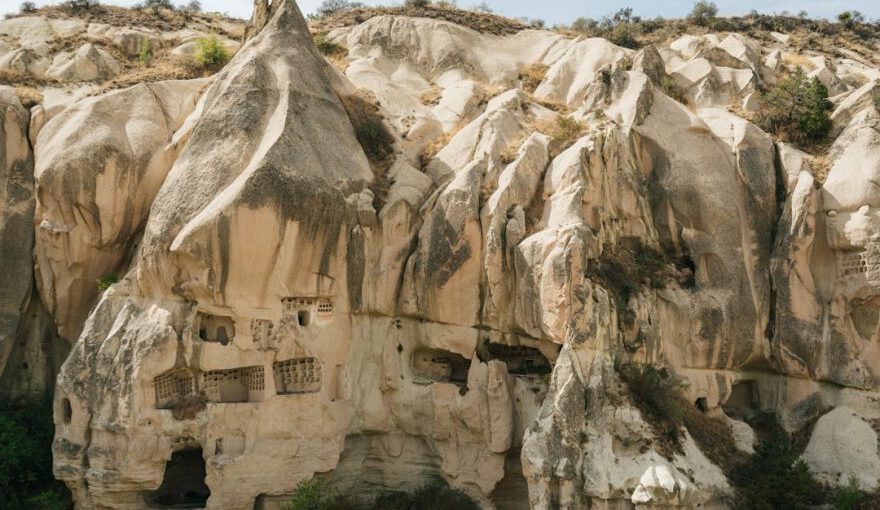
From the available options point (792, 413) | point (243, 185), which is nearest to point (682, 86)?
point (792, 413)

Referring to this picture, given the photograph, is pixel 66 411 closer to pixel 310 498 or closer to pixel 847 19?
pixel 310 498

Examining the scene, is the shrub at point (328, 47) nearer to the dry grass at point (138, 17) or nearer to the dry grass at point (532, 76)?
the dry grass at point (138, 17)

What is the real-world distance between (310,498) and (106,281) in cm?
649

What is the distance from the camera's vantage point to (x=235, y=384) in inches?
677

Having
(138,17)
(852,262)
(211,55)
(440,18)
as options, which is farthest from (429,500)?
(138,17)

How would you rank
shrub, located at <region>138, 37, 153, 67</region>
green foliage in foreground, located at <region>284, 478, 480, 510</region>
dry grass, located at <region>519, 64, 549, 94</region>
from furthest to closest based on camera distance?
dry grass, located at <region>519, 64, 549, 94</region> → shrub, located at <region>138, 37, 153, 67</region> → green foliage in foreground, located at <region>284, 478, 480, 510</region>

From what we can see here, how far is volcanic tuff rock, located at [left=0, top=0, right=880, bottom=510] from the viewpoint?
15766mm

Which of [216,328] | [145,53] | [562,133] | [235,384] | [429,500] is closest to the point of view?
[429,500]

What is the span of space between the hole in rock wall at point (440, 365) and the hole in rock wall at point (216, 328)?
3938 mm

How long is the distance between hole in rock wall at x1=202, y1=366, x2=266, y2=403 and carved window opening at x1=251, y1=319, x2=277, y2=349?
1.82ft

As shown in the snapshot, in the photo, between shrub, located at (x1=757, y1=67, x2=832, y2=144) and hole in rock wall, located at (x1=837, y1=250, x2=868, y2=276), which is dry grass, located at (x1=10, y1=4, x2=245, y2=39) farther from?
hole in rock wall, located at (x1=837, y1=250, x2=868, y2=276)

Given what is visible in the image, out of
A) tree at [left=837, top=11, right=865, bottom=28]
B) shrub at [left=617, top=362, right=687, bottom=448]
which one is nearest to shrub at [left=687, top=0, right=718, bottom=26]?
tree at [left=837, top=11, right=865, bottom=28]

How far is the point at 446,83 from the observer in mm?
25531

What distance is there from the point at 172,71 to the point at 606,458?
1589cm
